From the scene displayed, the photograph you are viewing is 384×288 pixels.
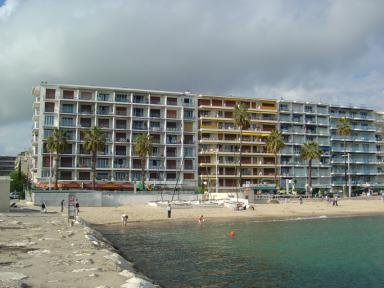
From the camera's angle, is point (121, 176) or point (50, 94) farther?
point (121, 176)

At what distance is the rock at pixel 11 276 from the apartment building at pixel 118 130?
83.7 meters

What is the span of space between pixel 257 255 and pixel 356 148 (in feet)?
368

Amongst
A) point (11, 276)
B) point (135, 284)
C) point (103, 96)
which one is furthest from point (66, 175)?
point (135, 284)

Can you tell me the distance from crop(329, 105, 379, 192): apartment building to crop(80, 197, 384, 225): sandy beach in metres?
40.8

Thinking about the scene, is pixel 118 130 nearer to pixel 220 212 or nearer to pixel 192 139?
pixel 192 139

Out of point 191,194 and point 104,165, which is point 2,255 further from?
point 104,165

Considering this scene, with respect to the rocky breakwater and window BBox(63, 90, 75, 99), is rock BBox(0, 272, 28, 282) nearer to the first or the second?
the rocky breakwater

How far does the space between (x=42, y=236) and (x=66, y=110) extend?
7683cm

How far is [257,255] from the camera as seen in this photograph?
30641 mm

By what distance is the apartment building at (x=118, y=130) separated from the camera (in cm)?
10112

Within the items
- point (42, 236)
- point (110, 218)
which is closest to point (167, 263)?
point (42, 236)

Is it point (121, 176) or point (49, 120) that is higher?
point (49, 120)

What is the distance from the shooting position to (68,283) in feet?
50.6

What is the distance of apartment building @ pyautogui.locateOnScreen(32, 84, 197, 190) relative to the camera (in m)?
101
